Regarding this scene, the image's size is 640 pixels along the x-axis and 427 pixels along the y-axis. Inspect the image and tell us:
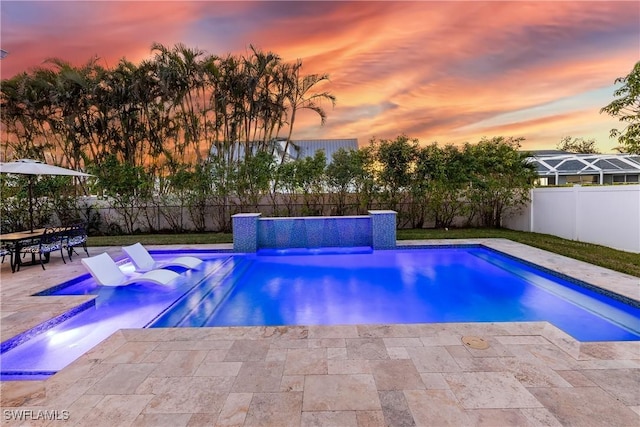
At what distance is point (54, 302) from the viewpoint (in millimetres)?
4410

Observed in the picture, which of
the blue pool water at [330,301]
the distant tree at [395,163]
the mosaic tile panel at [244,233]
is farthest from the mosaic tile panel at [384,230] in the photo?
the mosaic tile panel at [244,233]

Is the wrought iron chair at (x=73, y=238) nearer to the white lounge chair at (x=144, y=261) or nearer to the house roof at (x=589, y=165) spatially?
the white lounge chair at (x=144, y=261)

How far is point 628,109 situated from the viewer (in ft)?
25.2

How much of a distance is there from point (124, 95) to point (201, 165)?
351 cm

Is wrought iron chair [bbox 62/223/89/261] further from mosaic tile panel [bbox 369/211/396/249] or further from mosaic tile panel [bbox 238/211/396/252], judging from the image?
mosaic tile panel [bbox 369/211/396/249]

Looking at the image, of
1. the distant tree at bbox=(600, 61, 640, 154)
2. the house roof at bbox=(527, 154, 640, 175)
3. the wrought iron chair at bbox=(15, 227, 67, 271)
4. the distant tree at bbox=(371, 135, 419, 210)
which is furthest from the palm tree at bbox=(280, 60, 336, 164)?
the house roof at bbox=(527, 154, 640, 175)

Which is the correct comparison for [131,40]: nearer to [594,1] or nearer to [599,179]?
[594,1]

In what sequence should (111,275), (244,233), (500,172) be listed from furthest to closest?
(500,172)
(244,233)
(111,275)

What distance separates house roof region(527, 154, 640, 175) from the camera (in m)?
17.4

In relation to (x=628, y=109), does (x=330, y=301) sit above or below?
below

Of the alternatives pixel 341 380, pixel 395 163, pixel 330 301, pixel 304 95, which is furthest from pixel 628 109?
pixel 341 380

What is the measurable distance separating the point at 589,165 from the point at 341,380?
844 inches

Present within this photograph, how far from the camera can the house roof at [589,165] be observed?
57.0 ft

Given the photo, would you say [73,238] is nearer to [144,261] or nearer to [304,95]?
[144,261]
